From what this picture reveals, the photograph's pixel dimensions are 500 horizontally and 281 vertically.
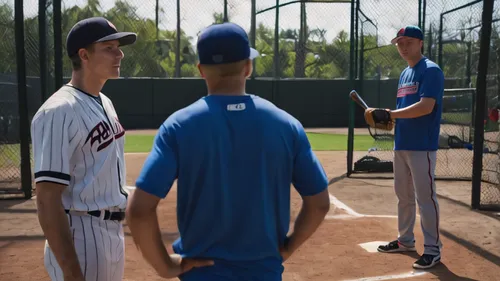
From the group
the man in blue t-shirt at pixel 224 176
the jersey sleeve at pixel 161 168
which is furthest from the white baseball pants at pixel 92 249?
the jersey sleeve at pixel 161 168

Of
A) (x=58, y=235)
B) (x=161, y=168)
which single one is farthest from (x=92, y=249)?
(x=161, y=168)

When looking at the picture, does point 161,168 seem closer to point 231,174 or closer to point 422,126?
point 231,174

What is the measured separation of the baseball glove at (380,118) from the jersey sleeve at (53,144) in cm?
353

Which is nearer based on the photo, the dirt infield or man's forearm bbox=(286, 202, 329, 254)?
man's forearm bbox=(286, 202, 329, 254)

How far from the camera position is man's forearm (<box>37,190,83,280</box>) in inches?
83.7

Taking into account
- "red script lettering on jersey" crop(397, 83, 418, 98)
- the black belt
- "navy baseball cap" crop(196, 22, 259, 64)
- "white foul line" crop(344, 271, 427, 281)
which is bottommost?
"white foul line" crop(344, 271, 427, 281)

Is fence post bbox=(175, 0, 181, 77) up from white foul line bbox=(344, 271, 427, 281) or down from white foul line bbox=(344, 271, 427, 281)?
up

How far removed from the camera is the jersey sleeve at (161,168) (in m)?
1.75

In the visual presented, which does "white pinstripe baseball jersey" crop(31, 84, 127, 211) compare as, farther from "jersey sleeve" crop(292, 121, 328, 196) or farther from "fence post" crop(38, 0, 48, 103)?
"fence post" crop(38, 0, 48, 103)

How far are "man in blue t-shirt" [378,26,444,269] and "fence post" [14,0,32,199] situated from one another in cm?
507

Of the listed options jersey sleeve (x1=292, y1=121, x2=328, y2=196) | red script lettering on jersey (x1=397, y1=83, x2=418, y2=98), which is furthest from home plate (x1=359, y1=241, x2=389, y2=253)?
jersey sleeve (x1=292, y1=121, x2=328, y2=196)

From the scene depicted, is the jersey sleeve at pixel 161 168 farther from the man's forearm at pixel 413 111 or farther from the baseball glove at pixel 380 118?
the baseball glove at pixel 380 118

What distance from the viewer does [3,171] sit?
30.0ft

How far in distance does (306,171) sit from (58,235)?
0.98m
